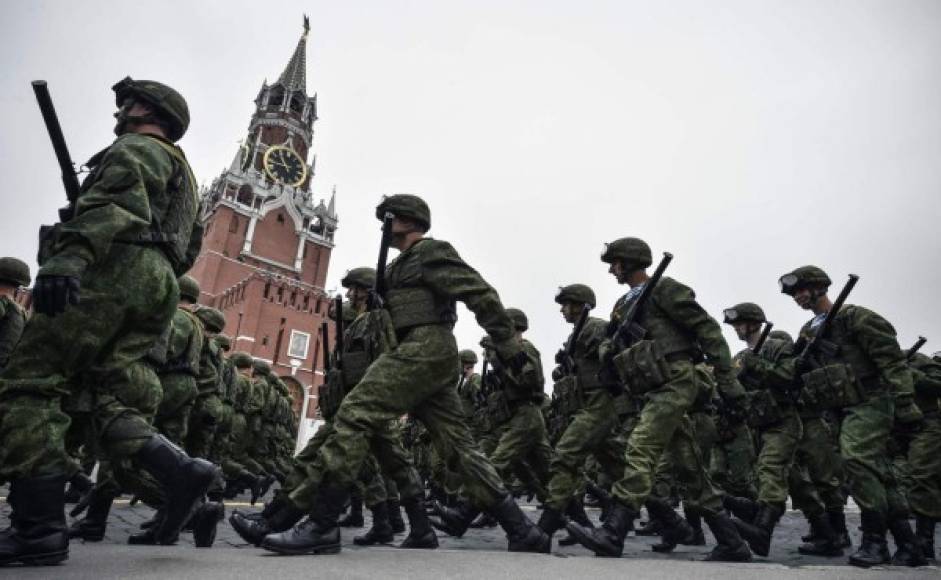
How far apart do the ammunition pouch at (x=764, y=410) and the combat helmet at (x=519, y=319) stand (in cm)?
281

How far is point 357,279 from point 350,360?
143cm

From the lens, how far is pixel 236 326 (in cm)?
4531

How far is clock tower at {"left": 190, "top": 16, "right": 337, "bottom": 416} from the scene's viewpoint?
149 feet

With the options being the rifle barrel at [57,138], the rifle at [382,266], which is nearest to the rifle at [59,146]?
the rifle barrel at [57,138]

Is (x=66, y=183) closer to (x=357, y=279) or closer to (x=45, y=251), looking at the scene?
(x=45, y=251)

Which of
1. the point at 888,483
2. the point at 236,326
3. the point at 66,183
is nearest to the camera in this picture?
the point at 66,183

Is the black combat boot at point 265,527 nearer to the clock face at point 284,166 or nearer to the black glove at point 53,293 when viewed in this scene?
the black glove at point 53,293

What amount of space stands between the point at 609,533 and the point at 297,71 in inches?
2994

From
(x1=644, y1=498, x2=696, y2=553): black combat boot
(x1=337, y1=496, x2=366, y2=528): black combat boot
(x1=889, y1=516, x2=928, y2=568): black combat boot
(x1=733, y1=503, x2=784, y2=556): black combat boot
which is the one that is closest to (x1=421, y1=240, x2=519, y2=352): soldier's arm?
(x1=644, y1=498, x2=696, y2=553): black combat boot

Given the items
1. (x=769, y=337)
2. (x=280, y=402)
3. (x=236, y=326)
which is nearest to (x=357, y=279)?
(x=769, y=337)

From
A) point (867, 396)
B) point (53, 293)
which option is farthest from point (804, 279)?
point (53, 293)

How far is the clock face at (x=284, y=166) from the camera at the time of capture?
6059cm

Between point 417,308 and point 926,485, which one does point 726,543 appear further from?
point 417,308

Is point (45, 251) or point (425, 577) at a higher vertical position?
point (45, 251)
